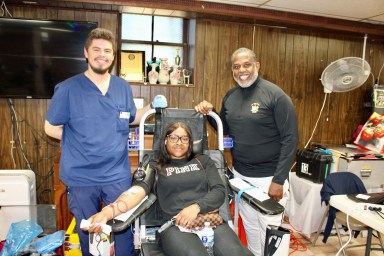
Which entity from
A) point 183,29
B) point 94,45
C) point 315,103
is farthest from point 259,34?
point 94,45

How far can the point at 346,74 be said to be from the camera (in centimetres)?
350

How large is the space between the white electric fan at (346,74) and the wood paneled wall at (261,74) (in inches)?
16.9

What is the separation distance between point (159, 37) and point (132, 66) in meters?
0.57

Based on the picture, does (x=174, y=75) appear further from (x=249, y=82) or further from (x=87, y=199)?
(x=87, y=199)

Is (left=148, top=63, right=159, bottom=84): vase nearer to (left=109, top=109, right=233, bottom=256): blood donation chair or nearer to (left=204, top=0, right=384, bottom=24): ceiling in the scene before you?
(left=204, top=0, right=384, bottom=24): ceiling

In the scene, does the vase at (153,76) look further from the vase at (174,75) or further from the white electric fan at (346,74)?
the white electric fan at (346,74)

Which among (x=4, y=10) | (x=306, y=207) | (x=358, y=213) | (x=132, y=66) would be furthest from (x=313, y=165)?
(x=4, y=10)

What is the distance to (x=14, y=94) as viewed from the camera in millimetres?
3100

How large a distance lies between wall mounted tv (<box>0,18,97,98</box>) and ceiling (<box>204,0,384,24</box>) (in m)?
1.54

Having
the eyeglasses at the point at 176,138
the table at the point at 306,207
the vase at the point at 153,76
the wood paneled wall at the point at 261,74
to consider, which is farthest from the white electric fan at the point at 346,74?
the eyeglasses at the point at 176,138

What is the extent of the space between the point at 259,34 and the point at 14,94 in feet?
9.25

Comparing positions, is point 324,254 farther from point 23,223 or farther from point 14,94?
point 14,94

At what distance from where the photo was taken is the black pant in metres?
1.61

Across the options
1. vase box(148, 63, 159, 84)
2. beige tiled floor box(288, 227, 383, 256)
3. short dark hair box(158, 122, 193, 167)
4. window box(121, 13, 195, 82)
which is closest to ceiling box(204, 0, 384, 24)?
window box(121, 13, 195, 82)
